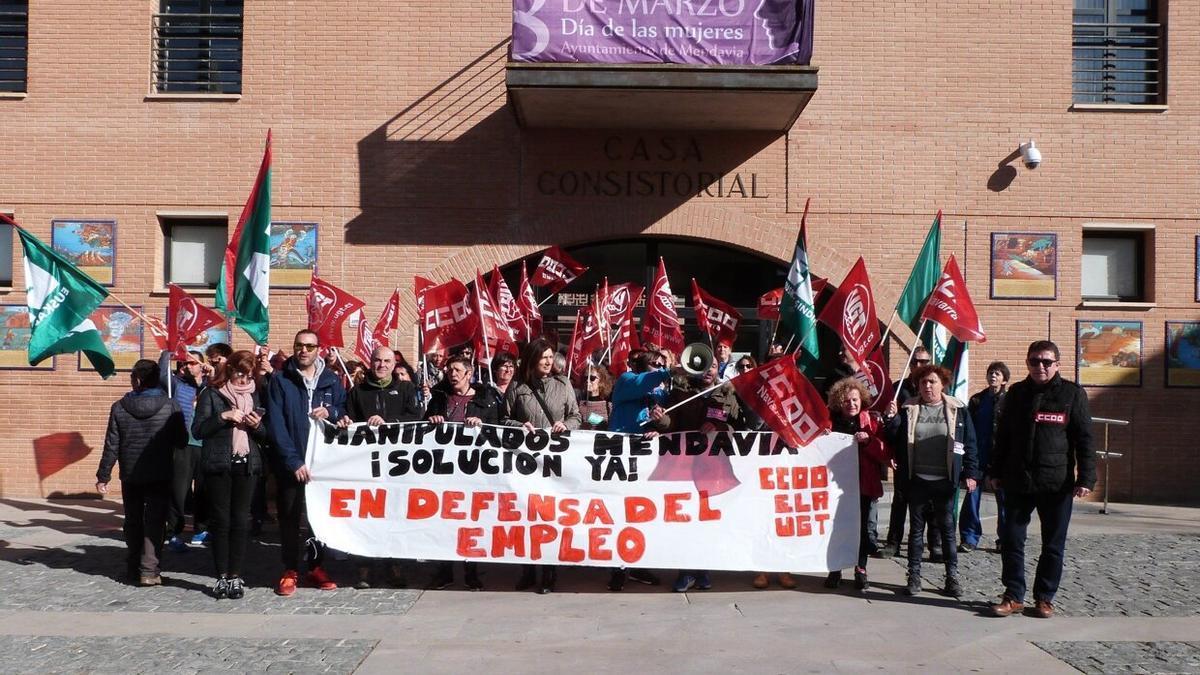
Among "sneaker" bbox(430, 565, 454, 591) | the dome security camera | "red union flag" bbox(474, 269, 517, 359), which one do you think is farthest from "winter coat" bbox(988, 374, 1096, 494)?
the dome security camera

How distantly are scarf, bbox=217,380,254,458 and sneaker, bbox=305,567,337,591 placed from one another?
1.06m

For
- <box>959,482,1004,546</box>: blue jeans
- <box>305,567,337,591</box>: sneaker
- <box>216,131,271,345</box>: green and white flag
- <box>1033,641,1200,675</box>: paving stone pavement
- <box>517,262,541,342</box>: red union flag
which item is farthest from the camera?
<box>517,262,541,342</box>: red union flag

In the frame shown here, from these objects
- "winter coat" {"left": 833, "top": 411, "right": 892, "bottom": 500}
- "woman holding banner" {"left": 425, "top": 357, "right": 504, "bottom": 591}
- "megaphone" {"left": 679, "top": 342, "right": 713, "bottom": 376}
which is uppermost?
"megaphone" {"left": 679, "top": 342, "right": 713, "bottom": 376}

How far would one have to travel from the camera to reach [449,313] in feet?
39.7

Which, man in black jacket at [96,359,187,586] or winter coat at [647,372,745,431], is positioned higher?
winter coat at [647,372,745,431]

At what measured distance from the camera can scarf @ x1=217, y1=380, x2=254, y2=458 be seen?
8367mm

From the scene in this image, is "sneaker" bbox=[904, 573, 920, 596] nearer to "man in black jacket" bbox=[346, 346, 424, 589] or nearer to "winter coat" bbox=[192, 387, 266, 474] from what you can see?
"man in black jacket" bbox=[346, 346, 424, 589]

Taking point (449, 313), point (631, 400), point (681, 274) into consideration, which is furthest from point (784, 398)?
point (681, 274)

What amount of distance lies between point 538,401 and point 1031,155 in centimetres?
885

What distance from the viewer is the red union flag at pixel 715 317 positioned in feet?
45.2

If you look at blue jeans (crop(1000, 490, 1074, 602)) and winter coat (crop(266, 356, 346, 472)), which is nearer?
blue jeans (crop(1000, 490, 1074, 602))

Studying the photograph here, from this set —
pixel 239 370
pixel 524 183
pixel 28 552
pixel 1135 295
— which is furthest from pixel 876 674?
pixel 1135 295

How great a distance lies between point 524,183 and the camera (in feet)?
49.5

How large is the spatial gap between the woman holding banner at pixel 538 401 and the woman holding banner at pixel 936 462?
255cm
